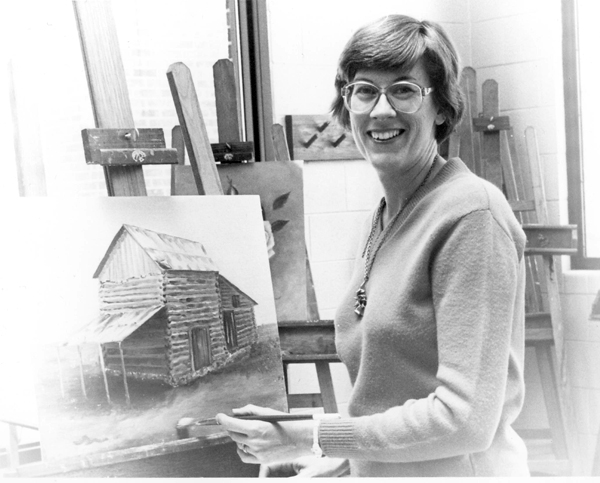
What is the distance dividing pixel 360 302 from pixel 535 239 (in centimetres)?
184

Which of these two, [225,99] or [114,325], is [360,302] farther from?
[225,99]

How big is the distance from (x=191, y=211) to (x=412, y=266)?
3.20 ft

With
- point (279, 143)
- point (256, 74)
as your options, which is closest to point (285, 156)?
point (279, 143)

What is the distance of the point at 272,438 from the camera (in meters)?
1.15

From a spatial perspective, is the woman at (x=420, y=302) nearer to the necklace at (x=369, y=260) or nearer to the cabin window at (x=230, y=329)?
the necklace at (x=369, y=260)

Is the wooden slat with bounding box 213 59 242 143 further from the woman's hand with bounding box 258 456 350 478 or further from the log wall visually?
the woman's hand with bounding box 258 456 350 478

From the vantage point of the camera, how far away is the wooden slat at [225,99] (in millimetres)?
2357

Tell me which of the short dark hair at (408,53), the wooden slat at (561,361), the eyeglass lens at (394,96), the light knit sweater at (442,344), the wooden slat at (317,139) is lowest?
the wooden slat at (561,361)

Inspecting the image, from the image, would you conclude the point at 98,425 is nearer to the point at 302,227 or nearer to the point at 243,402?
the point at 243,402

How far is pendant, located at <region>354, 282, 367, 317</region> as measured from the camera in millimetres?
1102

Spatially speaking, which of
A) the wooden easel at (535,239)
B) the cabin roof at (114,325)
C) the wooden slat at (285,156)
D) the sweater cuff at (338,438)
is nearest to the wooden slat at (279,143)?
the wooden slat at (285,156)

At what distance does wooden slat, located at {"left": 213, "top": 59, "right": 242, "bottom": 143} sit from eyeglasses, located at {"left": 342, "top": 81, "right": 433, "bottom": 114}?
1273 mm

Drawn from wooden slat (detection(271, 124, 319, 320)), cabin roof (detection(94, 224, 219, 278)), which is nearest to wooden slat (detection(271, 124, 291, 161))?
wooden slat (detection(271, 124, 319, 320))

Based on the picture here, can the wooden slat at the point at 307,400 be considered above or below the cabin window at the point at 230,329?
below
